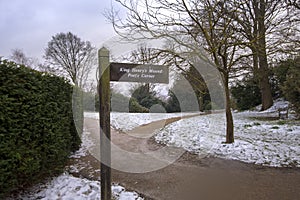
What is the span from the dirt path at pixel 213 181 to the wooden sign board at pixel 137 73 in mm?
1776

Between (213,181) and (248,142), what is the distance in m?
2.64

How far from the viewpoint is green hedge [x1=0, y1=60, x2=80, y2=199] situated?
2299mm

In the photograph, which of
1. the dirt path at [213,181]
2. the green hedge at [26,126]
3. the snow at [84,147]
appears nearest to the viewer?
the green hedge at [26,126]

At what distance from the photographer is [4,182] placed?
2314 millimetres

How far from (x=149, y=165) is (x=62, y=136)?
198cm

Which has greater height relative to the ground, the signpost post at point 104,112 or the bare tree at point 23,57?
the bare tree at point 23,57

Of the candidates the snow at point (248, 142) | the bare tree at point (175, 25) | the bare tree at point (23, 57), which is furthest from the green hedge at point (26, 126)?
the bare tree at point (23, 57)

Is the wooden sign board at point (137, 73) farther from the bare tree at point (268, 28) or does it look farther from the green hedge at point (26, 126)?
the bare tree at point (268, 28)

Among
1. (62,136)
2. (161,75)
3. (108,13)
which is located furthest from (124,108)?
(161,75)

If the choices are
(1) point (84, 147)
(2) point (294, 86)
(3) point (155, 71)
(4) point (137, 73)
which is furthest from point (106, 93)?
(2) point (294, 86)

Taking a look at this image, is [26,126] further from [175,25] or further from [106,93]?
[175,25]

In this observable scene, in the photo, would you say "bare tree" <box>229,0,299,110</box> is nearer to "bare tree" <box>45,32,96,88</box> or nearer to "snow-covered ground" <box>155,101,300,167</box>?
"snow-covered ground" <box>155,101,300,167</box>

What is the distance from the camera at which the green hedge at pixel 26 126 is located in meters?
2.30

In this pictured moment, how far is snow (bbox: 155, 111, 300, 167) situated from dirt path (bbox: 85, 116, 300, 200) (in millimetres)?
422
